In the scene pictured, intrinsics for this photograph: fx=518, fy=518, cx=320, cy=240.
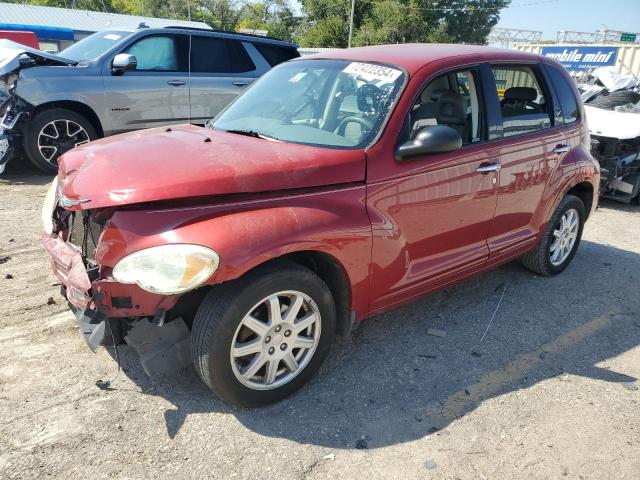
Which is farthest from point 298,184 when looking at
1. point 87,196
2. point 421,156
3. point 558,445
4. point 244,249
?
point 558,445

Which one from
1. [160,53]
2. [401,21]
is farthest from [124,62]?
[401,21]

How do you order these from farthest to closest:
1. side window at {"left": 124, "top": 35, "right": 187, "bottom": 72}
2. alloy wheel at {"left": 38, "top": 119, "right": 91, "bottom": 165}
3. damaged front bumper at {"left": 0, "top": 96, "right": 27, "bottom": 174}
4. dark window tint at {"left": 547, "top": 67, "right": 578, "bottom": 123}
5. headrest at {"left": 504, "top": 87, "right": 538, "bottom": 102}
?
side window at {"left": 124, "top": 35, "right": 187, "bottom": 72} → alloy wheel at {"left": 38, "top": 119, "right": 91, "bottom": 165} → damaged front bumper at {"left": 0, "top": 96, "right": 27, "bottom": 174} → dark window tint at {"left": 547, "top": 67, "right": 578, "bottom": 123} → headrest at {"left": 504, "top": 87, "right": 538, "bottom": 102}

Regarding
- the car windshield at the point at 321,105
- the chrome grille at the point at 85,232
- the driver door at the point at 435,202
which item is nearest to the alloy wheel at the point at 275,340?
the driver door at the point at 435,202

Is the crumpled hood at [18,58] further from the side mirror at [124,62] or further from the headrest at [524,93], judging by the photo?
the headrest at [524,93]

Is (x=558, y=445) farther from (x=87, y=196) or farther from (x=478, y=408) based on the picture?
(x=87, y=196)

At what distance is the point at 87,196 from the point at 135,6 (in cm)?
7960

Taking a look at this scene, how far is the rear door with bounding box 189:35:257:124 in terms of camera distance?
7633 millimetres

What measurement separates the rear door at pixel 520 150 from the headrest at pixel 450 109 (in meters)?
0.25

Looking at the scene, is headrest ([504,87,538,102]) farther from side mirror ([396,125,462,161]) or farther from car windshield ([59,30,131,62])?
car windshield ([59,30,131,62])

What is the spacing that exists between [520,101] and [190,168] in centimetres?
281

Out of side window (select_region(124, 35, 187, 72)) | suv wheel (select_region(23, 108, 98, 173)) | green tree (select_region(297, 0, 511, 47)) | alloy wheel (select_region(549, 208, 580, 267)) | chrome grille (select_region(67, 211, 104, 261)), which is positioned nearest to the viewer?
chrome grille (select_region(67, 211, 104, 261))

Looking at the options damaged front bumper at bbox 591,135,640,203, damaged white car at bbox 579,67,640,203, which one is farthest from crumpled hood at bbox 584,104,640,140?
damaged front bumper at bbox 591,135,640,203

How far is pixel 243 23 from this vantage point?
6297 cm

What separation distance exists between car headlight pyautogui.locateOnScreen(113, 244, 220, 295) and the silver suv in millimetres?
5154
